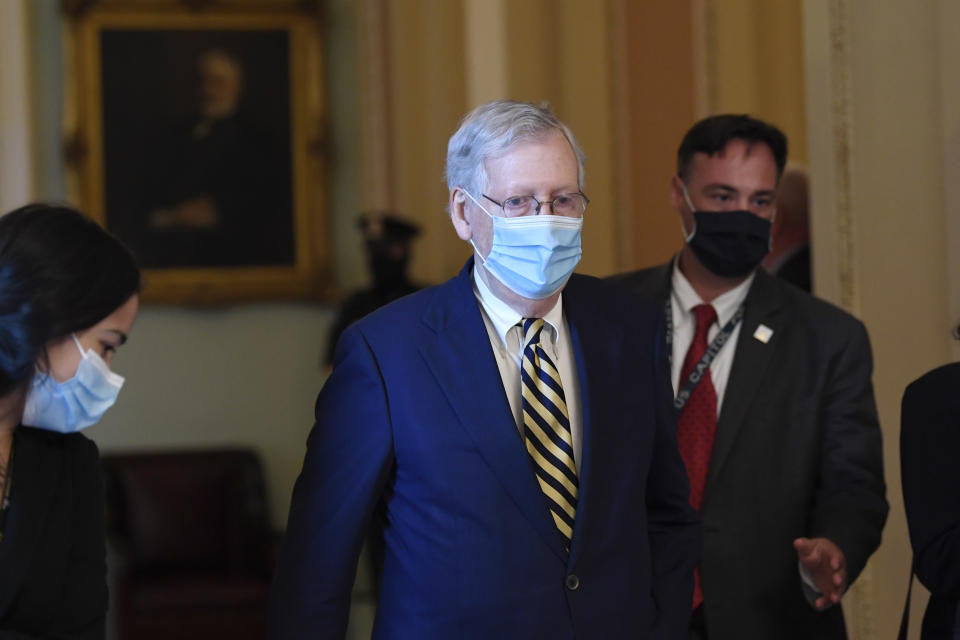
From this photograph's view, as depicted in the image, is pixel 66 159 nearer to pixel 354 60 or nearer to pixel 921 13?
pixel 354 60

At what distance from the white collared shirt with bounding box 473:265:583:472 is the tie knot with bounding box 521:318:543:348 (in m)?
0.02

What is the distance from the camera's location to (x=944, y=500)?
92.9 inches

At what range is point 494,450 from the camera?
2.21m

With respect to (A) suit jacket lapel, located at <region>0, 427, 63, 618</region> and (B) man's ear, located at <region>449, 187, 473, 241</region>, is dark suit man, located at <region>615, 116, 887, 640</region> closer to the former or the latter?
(B) man's ear, located at <region>449, 187, 473, 241</region>

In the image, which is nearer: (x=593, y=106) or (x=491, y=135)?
(x=491, y=135)

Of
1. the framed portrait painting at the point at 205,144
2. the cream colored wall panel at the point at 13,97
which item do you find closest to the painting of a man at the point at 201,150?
the framed portrait painting at the point at 205,144

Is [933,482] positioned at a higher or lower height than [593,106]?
lower

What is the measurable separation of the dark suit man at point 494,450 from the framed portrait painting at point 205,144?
18.0ft

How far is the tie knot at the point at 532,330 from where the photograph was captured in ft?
7.64

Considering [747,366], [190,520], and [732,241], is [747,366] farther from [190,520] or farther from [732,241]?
→ [190,520]

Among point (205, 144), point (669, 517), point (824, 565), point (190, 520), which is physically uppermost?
point (205, 144)

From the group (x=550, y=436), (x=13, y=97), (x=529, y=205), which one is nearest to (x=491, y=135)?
(x=529, y=205)

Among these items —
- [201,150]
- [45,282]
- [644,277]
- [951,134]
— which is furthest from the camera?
[201,150]

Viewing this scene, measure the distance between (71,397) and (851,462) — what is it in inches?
72.2
